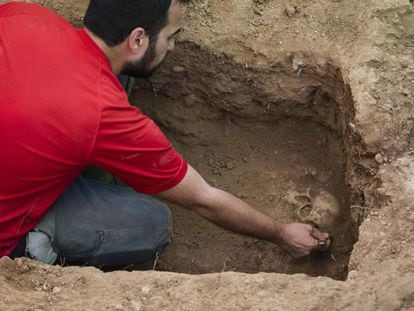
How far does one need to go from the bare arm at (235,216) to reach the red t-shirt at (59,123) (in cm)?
7

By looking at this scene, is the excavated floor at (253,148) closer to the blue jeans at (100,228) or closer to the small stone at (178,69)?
the small stone at (178,69)

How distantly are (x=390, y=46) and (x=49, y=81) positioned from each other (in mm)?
1516

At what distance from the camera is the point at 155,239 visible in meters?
3.28

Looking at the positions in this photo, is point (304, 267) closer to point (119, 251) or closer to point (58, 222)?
point (119, 251)

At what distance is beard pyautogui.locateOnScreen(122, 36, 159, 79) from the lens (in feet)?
9.89

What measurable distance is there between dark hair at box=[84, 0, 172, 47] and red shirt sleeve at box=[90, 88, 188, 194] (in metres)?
0.32

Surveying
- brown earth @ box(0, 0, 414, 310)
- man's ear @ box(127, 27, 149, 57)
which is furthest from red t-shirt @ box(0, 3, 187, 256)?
brown earth @ box(0, 0, 414, 310)

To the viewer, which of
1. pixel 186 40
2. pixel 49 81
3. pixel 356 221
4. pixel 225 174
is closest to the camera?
pixel 49 81

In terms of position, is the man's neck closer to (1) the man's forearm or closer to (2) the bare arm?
(2) the bare arm

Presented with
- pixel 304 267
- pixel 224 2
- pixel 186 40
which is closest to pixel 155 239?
pixel 304 267

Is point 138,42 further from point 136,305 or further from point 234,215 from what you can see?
point 136,305

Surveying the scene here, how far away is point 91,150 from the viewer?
2680 millimetres

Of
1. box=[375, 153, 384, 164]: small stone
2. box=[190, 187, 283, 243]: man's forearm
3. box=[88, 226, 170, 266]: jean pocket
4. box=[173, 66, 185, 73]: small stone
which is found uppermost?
box=[375, 153, 384, 164]: small stone

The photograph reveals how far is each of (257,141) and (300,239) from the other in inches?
30.4
